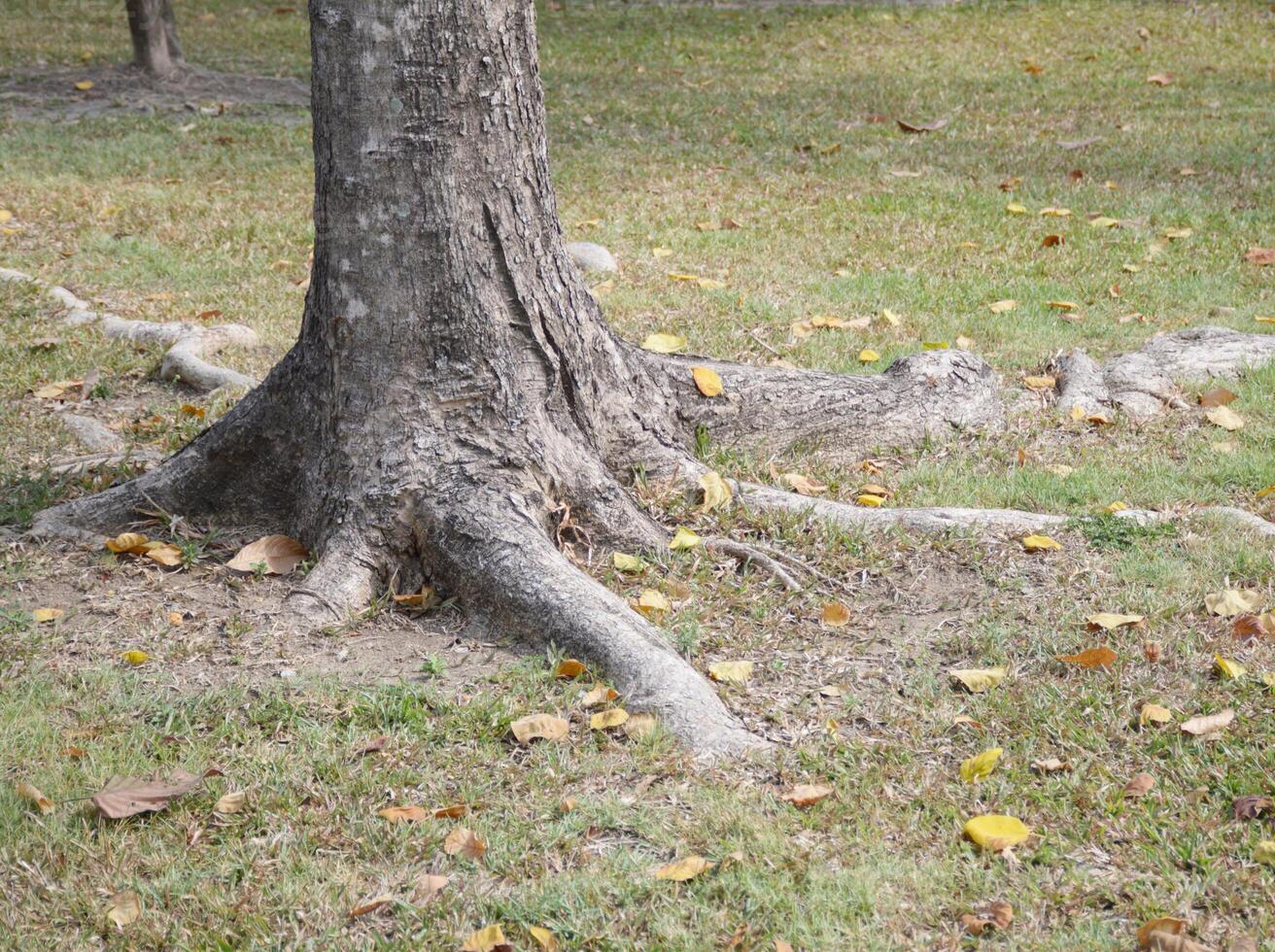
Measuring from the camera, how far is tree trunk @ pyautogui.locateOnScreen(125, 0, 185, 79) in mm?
11523

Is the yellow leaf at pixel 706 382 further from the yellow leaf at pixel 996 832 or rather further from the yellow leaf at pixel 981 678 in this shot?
the yellow leaf at pixel 996 832

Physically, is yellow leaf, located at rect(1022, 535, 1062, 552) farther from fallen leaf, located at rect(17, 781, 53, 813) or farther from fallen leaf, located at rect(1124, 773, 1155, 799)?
fallen leaf, located at rect(17, 781, 53, 813)

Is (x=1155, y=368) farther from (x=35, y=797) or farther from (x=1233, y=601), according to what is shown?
(x=35, y=797)

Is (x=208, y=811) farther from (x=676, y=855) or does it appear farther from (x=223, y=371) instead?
(x=223, y=371)

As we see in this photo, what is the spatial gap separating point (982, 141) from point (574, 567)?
728 cm

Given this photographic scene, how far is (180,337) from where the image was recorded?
6.17 metres

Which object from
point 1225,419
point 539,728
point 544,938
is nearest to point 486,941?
point 544,938

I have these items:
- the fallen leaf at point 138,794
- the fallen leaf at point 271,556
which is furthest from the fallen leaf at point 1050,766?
the fallen leaf at point 271,556

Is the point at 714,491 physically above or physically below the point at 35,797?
above

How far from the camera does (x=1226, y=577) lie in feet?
12.9

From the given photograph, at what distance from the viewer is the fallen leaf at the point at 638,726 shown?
324 cm

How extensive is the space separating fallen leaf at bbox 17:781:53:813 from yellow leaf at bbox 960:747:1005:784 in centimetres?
207

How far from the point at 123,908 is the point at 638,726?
1208mm

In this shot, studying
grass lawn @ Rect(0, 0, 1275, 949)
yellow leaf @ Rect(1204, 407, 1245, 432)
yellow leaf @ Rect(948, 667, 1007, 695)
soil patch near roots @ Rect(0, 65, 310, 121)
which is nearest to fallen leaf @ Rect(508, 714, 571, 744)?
grass lawn @ Rect(0, 0, 1275, 949)
